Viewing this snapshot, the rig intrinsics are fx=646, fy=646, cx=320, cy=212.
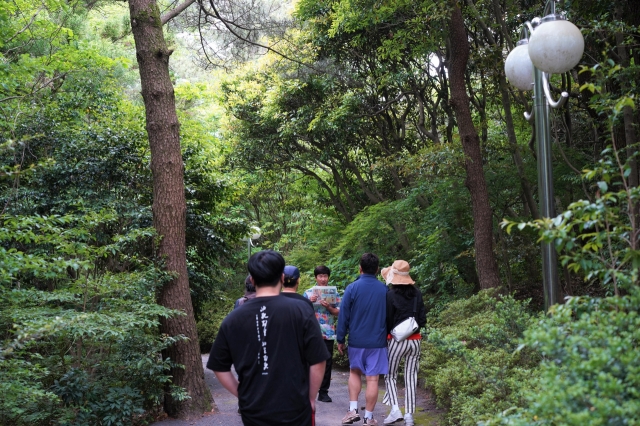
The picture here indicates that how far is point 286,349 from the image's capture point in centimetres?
364

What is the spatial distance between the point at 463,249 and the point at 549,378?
30.7 feet

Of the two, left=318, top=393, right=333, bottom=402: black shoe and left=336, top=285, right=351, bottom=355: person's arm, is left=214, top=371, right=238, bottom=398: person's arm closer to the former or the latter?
left=336, top=285, right=351, bottom=355: person's arm

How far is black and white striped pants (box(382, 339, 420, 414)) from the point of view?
7.09 meters

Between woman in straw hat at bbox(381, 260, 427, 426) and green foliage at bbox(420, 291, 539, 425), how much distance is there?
11.8 inches

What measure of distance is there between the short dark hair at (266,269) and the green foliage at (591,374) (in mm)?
1422

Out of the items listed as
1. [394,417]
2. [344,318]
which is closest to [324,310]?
[344,318]

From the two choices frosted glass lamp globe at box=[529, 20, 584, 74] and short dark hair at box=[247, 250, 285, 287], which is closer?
short dark hair at box=[247, 250, 285, 287]

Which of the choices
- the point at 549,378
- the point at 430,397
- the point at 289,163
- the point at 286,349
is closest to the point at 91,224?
the point at 286,349

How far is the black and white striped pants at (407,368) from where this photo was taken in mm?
7085

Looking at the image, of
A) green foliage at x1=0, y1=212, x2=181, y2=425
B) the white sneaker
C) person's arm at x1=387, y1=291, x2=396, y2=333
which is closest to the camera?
green foliage at x1=0, y1=212, x2=181, y2=425

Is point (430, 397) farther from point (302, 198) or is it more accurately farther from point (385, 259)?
point (302, 198)

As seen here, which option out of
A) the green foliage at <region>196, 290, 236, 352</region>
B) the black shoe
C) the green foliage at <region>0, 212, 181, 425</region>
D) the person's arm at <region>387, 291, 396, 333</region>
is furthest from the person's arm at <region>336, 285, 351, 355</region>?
the green foliage at <region>196, 290, 236, 352</region>

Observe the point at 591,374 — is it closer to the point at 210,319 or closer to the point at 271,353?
the point at 271,353

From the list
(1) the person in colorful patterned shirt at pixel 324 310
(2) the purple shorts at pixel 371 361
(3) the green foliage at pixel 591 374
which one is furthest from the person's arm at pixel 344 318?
(3) the green foliage at pixel 591 374
